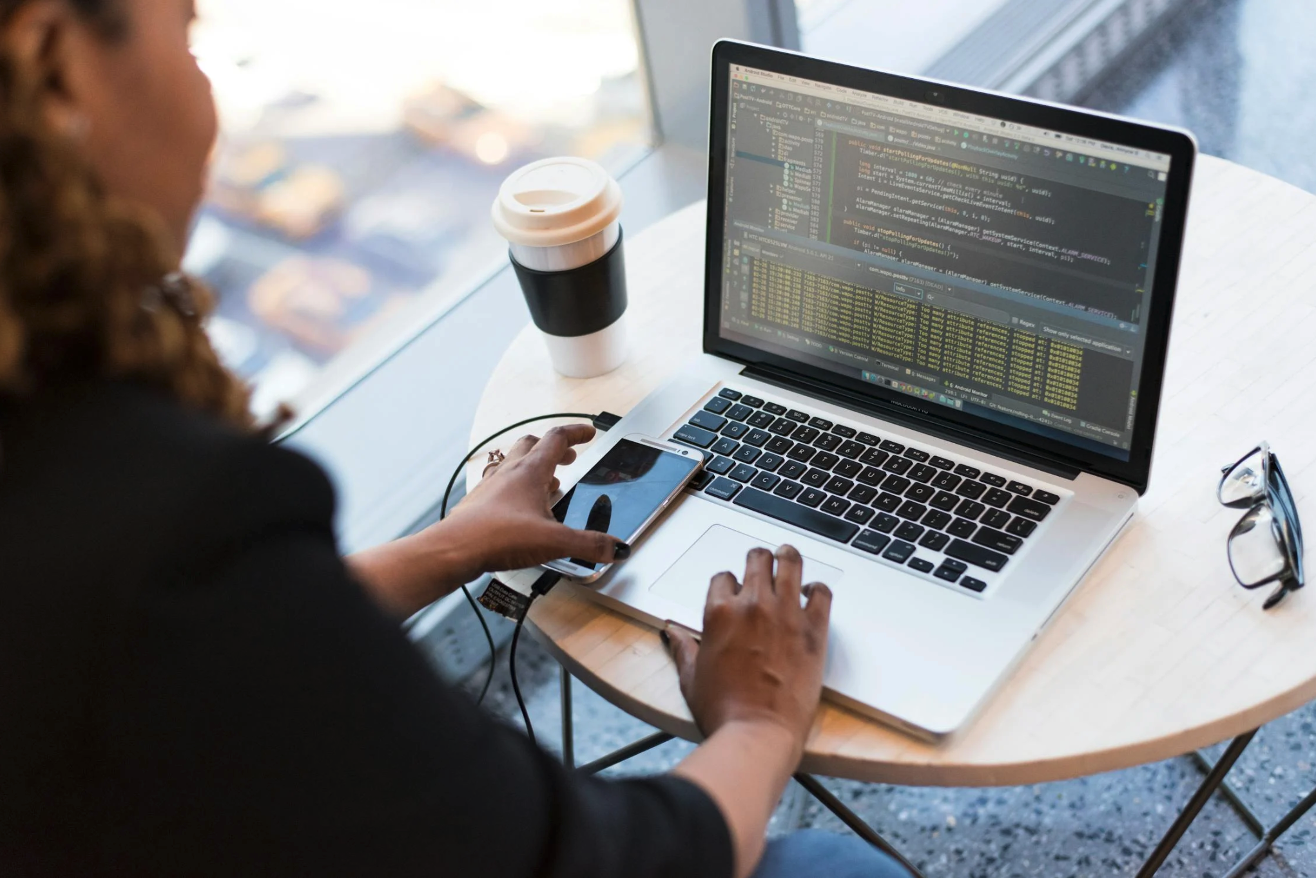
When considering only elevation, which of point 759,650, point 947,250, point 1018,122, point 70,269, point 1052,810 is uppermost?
point 70,269

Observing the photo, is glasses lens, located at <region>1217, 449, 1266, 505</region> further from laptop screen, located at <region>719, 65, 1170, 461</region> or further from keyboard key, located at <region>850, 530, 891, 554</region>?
keyboard key, located at <region>850, 530, 891, 554</region>

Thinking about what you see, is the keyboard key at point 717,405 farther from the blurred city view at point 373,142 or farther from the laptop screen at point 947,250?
the blurred city view at point 373,142

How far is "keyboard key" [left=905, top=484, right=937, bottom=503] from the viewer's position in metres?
0.99

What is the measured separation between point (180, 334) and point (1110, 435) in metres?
0.71

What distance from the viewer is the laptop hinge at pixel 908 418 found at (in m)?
1.01

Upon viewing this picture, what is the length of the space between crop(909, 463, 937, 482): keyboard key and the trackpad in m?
0.12

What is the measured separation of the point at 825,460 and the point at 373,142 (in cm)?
115

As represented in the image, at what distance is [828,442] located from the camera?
1.06m

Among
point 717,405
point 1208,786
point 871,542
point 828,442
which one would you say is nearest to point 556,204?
point 717,405

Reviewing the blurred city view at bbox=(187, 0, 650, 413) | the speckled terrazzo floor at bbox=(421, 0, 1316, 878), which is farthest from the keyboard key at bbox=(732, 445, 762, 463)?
the blurred city view at bbox=(187, 0, 650, 413)

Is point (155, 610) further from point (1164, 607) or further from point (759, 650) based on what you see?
point (1164, 607)

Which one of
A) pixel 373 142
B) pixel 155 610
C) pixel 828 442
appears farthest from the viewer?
pixel 373 142

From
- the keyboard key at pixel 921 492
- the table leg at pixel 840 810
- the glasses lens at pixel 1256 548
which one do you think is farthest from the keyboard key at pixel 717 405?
the glasses lens at pixel 1256 548

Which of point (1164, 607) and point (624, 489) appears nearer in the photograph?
point (1164, 607)
